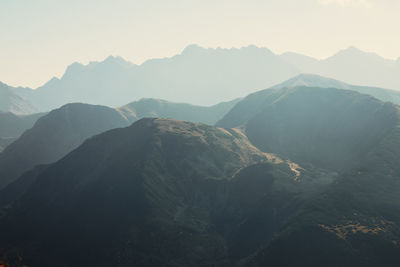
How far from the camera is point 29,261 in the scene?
13575 cm

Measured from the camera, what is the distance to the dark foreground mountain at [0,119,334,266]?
134 meters

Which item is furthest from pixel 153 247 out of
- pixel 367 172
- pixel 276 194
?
pixel 367 172

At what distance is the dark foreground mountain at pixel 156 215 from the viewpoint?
134m

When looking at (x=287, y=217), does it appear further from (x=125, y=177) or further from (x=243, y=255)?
(x=125, y=177)

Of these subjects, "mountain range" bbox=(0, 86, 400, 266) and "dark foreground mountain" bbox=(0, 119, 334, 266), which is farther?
"dark foreground mountain" bbox=(0, 119, 334, 266)

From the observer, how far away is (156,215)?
154 metres

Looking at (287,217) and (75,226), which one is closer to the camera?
(287,217)

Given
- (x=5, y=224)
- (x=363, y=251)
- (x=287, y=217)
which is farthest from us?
(x=5, y=224)

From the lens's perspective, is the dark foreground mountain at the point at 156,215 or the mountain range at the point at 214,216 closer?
the mountain range at the point at 214,216

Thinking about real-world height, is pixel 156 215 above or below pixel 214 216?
above

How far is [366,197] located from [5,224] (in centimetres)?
17313

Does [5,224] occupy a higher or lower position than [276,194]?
lower

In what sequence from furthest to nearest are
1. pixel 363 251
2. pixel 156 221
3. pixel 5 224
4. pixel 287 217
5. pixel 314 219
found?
pixel 5 224 → pixel 156 221 → pixel 287 217 → pixel 314 219 → pixel 363 251

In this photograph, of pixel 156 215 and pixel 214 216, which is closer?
pixel 156 215
